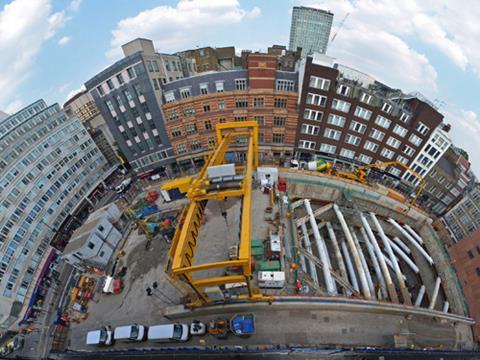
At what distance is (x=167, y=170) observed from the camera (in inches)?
2149

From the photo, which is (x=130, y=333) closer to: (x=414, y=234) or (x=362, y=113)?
(x=414, y=234)

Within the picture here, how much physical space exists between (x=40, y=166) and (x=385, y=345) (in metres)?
70.5

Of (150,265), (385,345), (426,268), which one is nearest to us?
(385,345)

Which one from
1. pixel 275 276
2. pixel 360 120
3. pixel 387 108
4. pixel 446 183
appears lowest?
pixel 275 276

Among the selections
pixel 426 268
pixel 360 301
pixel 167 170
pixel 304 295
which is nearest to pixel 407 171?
pixel 426 268

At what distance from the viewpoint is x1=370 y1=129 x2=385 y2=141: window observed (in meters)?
48.0

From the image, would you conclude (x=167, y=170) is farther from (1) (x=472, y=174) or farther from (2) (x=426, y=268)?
(1) (x=472, y=174)

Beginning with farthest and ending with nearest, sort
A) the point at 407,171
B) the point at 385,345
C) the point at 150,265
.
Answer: the point at 407,171 → the point at 150,265 → the point at 385,345

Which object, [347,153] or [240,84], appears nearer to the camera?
[240,84]

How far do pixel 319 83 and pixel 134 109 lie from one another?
43011mm

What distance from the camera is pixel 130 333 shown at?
26.1m

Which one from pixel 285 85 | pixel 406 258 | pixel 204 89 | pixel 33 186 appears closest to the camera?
pixel 406 258

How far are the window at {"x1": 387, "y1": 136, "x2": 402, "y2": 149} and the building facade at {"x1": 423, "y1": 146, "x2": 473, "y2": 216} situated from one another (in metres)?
11.6

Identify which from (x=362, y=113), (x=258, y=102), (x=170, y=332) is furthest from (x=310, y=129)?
(x=170, y=332)
